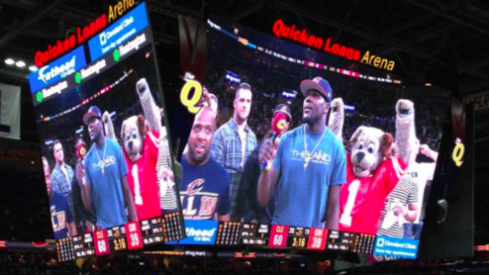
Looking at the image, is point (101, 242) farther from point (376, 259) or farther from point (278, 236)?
point (376, 259)

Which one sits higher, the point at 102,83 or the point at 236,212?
the point at 102,83

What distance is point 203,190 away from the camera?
29.9 feet

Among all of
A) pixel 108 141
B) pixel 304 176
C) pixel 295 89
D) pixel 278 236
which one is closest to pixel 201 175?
pixel 108 141

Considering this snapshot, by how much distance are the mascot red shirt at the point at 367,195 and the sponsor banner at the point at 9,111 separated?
216 inches

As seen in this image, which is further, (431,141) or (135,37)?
(431,141)

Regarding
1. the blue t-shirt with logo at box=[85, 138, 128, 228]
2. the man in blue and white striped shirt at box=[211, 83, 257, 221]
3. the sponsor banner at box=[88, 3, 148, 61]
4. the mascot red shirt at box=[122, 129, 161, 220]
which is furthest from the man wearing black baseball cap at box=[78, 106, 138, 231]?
the man in blue and white striped shirt at box=[211, 83, 257, 221]

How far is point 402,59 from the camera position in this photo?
14.2 meters

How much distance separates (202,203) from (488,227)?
18592mm

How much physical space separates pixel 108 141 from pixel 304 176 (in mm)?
2870

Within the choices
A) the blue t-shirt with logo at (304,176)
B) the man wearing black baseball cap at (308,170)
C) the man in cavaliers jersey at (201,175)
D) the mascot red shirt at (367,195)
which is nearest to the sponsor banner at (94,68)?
the man in cavaliers jersey at (201,175)

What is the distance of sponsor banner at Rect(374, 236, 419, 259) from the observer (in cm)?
1099

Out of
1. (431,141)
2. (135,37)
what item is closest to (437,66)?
(431,141)

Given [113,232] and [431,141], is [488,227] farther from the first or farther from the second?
[113,232]

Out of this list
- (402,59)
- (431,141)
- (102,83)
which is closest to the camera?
(102,83)
